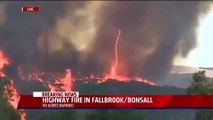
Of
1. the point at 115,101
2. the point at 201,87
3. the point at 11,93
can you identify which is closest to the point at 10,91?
the point at 11,93

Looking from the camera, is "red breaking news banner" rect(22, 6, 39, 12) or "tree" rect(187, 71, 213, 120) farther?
"tree" rect(187, 71, 213, 120)

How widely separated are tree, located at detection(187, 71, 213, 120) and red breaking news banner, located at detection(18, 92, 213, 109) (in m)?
3.72

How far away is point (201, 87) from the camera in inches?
901

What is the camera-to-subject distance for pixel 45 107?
18391mm

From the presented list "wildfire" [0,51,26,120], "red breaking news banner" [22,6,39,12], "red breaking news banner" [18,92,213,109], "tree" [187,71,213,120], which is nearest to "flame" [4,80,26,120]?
"wildfire" [0,51,26,120]

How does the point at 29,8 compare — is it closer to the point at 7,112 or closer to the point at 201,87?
the point at 7,112

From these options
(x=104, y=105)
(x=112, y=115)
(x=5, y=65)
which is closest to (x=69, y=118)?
(x=112, y=115)

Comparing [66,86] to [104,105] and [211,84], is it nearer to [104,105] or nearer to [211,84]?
[104,105]

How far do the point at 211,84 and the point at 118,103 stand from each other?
24.9 feet

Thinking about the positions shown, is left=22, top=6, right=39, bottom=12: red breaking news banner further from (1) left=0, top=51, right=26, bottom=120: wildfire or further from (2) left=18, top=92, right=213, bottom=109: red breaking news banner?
(2) left=18, top=92, right=213, bottom=109: red breaking news banner

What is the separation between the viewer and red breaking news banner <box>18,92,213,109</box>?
59.6 feet

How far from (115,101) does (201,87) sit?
6867 mm

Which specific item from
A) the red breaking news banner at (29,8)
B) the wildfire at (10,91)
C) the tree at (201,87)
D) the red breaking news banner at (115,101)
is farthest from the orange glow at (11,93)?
the tree at (201,87)

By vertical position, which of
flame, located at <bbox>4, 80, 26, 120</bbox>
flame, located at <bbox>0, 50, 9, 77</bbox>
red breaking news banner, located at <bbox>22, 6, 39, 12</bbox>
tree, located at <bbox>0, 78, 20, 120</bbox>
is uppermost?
red breaking news banner, located at <bbox>22, 6, 39, 12</bbox>
